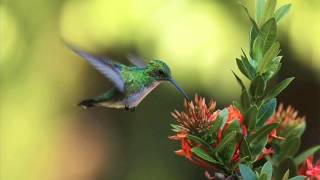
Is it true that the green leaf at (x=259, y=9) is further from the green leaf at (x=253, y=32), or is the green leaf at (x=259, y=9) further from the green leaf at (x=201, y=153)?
the green leaf at (x=201, y=153)

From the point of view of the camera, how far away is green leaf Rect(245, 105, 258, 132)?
0.90m

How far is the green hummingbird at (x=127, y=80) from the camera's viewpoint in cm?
106

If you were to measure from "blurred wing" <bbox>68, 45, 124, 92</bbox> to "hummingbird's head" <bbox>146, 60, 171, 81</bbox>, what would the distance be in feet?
0.26

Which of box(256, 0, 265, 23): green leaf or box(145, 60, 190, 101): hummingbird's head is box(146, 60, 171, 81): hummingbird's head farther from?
box(256, 0, 265, 23): green leaf

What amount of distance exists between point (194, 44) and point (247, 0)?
1.07 ft

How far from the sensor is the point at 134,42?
3.22 metres

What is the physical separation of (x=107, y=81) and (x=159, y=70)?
2531 millimetres

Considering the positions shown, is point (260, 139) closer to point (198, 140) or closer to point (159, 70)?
point (198, 140)

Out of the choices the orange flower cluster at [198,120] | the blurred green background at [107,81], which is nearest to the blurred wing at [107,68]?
the orange flower cluster at [198,120]

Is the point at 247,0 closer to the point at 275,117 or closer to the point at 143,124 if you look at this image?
the point at 143,124

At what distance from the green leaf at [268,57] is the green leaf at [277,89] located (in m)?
0.03

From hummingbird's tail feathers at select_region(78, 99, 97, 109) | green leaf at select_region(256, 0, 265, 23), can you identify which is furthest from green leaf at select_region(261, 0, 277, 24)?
hummingbird's tail feathers at select_region(78, 99, 97, 109)

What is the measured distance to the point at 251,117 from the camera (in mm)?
915

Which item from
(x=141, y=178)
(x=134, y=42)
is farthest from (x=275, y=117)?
(x=141, y=178)
